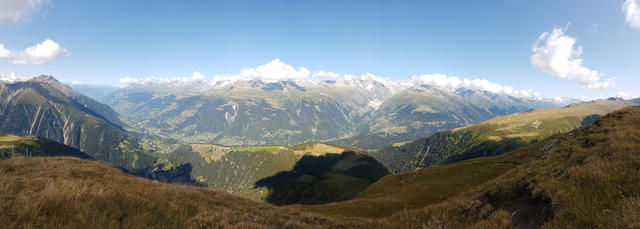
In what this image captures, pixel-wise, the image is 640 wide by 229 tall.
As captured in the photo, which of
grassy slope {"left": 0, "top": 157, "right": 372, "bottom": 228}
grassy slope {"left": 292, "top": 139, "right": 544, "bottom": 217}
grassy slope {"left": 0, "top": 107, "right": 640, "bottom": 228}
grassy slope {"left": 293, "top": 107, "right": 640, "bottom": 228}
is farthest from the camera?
grassy slope {"left": 292, "top": 139, "right": 544, "bottom": 217}

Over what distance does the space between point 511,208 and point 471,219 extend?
10.0ft

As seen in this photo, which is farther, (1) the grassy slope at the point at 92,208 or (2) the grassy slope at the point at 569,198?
(1) the grassy slope at the point at 92,208

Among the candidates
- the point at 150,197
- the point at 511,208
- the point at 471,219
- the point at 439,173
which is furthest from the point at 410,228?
the point at 439,173

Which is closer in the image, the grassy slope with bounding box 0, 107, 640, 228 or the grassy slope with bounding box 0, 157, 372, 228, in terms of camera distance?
the grassy slope with bounding box 0, 107, 640, 228

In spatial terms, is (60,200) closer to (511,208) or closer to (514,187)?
(511,208)

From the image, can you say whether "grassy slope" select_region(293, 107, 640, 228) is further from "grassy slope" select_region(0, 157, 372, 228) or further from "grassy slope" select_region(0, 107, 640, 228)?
"grassy slope" select_region(0, 157, 372, 228)

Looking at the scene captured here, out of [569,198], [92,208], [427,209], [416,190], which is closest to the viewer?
[569,198]

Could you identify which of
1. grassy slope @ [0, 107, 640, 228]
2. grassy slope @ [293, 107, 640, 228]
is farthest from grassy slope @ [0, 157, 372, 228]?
grassy slope @ [293, 107, 640, 228]

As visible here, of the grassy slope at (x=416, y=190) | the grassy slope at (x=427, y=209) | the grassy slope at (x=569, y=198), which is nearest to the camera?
the grassy slope at (x=569, y=198)

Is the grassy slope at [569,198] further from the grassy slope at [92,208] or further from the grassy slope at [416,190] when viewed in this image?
the grassy slope at [416,190]

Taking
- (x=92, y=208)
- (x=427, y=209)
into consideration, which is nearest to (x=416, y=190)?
(x=427, y=209)

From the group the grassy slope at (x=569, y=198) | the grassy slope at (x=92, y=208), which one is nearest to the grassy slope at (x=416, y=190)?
the grassy slope at (x=569, y=198)

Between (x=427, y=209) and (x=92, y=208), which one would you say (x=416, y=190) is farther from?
(x=92, y=208)

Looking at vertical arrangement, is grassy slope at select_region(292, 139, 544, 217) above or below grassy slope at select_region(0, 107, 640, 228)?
below
